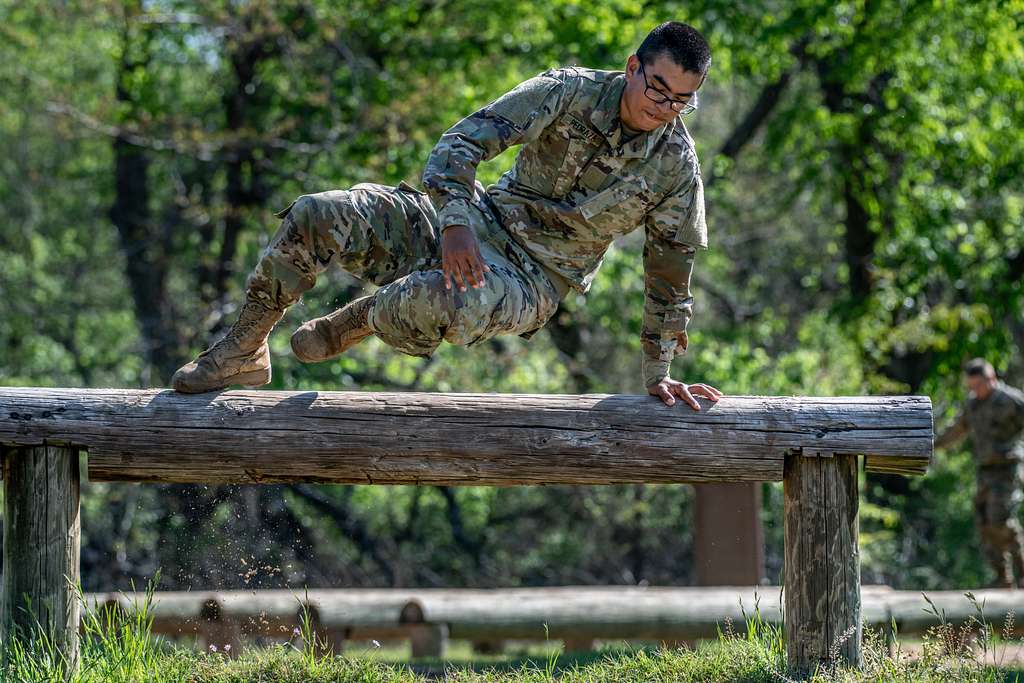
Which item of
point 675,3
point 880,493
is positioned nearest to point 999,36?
point 675,3

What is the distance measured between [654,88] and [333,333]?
5.58ft

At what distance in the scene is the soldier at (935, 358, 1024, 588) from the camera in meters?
11.4

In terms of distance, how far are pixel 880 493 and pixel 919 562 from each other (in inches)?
55.6

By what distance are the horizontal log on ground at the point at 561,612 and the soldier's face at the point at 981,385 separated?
2.63 m

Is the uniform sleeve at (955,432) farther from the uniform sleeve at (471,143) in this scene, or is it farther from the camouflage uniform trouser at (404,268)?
the uniform sleeve at (471,143)

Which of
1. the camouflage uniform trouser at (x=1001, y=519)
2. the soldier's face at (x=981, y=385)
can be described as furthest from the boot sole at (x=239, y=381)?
the camouflage uniform trouser at (x=1001, y=519)

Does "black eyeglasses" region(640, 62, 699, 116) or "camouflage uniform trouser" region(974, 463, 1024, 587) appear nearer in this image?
"black eyeglasses" region(640, 62, 699, 116)

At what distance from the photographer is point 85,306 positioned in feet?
52.5

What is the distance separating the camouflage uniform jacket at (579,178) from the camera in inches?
194

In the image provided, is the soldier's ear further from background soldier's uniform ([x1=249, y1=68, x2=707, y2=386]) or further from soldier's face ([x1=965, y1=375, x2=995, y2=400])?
soldier's face ([x1=965, y1=375, x2=995, y2=400])

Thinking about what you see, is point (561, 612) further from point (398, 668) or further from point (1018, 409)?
point (1018, 409)

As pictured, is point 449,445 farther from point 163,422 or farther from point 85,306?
point 85,306

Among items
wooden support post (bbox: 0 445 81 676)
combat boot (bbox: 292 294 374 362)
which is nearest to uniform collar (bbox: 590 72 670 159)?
combat boot (bbox: 292 294 374 362)

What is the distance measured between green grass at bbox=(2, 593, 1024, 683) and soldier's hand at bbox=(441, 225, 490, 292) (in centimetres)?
158
